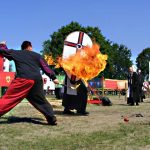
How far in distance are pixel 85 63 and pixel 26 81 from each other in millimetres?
3215

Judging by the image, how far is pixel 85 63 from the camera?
13625 mm

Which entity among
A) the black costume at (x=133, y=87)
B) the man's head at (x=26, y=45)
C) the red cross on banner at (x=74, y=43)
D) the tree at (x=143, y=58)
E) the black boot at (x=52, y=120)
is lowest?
the black boot at (x=52, y=120)

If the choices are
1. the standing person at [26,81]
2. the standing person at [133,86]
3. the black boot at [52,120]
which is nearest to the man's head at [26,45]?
the standing person at [26,81]

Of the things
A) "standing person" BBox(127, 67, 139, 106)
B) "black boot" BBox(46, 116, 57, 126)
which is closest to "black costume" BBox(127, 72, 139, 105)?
"standing person" BBox(127, 67, 139, 106)

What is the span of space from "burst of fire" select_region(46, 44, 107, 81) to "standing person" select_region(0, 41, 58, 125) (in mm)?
2503

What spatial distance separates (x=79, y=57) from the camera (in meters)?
13.8

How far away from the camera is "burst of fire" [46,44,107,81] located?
44.5 ft

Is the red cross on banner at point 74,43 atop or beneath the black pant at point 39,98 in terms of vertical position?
atop

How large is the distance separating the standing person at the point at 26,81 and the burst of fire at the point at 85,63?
2503 millimetres

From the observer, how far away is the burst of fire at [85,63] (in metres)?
13.6

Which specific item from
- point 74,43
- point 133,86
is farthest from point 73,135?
point 133,86

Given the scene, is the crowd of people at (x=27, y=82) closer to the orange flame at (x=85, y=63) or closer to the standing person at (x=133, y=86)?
the orange flame at (x=85, y=63)

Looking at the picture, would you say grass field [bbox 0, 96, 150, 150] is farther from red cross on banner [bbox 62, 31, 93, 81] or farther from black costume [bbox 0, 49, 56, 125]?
red cross on banner [bbox 62, 31, 93, 81]

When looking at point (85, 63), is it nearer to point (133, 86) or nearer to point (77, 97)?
point (77, 97)
